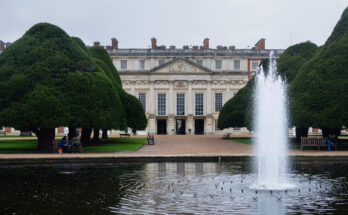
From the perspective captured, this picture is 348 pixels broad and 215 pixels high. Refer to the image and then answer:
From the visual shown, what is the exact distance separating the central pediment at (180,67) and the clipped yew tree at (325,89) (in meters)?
37.1

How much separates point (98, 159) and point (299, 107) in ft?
43.1

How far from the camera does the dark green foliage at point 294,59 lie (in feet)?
102

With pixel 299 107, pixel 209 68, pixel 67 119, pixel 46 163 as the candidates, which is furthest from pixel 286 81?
pixel 209 68

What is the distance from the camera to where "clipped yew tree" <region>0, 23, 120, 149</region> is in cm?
1981

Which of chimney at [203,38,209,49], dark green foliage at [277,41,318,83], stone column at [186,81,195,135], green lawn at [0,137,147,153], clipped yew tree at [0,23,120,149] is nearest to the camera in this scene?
clipped yew tree at [0,23,120,149]

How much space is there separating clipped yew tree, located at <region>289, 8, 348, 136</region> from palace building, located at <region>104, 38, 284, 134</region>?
3722cm

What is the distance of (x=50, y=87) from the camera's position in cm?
2075

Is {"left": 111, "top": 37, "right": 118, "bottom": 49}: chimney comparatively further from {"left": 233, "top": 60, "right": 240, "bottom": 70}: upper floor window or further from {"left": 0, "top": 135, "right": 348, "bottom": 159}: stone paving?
{"left": 0, "top": 135, "right": 348, "bottom": 159}: stone paving

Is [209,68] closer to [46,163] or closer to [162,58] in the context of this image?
[162,58]

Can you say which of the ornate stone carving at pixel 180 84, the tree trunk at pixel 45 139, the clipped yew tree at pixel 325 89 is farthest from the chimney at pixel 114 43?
the clipped yew tree at pixel 325 89

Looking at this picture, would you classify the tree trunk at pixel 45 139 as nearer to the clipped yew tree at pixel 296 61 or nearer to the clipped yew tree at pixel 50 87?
the clipped yew tree at pixel 50 87

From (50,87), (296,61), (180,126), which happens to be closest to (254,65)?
(180,126)

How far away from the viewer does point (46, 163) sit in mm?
15570

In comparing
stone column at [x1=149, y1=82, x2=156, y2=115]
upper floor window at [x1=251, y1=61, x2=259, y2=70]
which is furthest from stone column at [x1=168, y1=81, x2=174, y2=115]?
upper floor window at [x1=251, y1=61, x2=259, y2=70]
